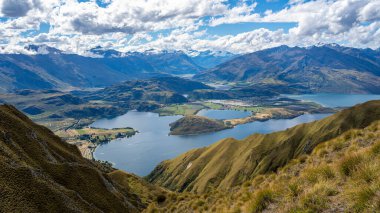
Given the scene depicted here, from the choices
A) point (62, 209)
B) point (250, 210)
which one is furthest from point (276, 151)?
point (250, 210)

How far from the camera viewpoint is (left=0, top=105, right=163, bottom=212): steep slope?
37562mm

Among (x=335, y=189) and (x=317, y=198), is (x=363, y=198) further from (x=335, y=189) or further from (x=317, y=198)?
(x=335, y=189)

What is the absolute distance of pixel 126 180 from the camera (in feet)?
340

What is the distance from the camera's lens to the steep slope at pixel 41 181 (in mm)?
37562

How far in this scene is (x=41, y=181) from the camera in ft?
135

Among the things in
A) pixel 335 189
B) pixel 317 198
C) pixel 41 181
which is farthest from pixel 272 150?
pixel 317 198

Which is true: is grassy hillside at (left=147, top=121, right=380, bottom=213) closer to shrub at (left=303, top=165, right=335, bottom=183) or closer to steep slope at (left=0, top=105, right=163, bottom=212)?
shrub at (left=303, top=165, right=335, bottom=183)

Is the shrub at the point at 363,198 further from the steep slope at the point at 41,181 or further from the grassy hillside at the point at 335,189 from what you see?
the steep slope at the point at 41,181

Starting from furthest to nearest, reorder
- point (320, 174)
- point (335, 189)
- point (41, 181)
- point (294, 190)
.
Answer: point (41, 181) → point (320, 174) → point (294, 190) → point (335, 189)

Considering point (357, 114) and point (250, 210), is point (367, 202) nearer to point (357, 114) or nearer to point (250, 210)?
point (250, 210)

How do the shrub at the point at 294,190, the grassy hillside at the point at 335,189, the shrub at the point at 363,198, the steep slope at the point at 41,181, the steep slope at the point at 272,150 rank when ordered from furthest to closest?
the steep slope at the point at 272,150
the steep slope at the point at 41,181
the shrub at the point at 294,190
the grassy hillside at the point at 335,189
the shrub at the point at 363,198

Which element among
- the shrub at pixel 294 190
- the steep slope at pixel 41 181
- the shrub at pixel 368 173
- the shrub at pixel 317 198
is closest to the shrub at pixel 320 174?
the shrub at pixel 294 190

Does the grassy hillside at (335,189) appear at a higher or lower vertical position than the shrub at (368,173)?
lower

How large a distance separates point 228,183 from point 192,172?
4413cm
